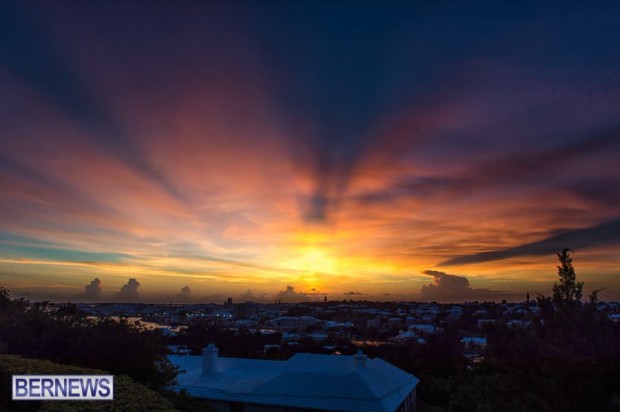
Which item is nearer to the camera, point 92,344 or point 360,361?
point 92,344

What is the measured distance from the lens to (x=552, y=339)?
1601 inches

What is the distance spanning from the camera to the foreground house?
21.0 metres

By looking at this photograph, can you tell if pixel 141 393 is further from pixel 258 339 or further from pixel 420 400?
pixel 258 339

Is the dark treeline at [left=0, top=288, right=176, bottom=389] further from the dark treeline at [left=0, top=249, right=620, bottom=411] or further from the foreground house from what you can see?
the foreground house

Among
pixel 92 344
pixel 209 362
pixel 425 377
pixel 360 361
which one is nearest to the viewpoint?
pixel 92 344

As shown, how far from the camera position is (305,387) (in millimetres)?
22312

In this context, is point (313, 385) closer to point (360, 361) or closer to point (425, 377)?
point (360, 361)

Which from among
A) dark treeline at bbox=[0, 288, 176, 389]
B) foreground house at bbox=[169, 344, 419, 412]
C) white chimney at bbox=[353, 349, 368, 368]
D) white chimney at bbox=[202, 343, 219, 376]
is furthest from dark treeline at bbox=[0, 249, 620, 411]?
white chimney at bbox=[202, 343, 219, 376]

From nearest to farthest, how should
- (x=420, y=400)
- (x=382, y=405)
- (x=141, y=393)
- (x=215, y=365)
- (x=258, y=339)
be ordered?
(x=141, y=393), (x=382, y=405), (x=215, y=365), (x=420, y=400), (x=258, y=339)

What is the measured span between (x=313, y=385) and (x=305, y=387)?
0.43m

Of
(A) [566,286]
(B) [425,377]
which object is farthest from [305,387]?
(A) [566,286]

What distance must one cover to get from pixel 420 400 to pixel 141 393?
26158 millimetres

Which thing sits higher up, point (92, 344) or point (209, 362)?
point (92, 344)

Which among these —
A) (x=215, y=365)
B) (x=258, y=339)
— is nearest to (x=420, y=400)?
(x=215, y=365)
